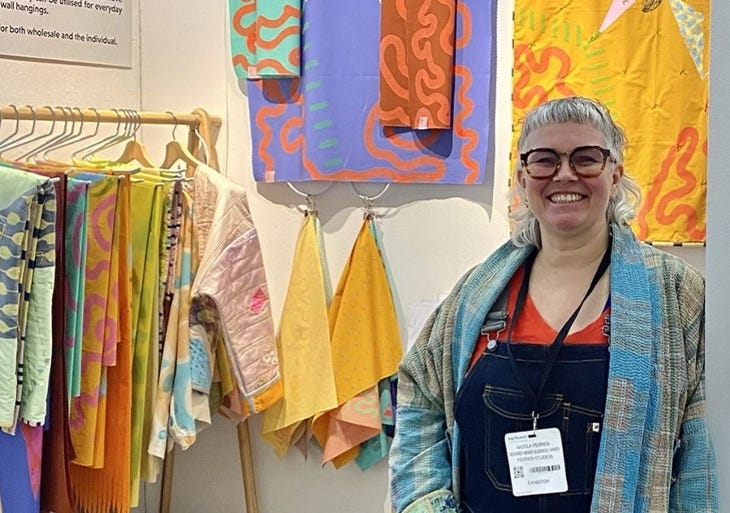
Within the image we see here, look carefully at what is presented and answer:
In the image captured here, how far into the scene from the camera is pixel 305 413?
2521mm

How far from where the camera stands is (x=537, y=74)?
7.49 ft

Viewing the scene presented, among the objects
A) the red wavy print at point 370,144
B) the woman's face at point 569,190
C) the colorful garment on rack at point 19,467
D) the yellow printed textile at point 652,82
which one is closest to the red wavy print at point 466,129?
the red wavy print at point 370,144

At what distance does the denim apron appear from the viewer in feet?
4.75

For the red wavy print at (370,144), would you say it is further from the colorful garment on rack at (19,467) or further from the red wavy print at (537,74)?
the colorful garment on rack at (19,467)

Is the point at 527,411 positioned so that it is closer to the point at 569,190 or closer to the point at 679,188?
the point at 569,190

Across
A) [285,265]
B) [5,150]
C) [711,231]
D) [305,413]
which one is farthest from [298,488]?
[711,231]

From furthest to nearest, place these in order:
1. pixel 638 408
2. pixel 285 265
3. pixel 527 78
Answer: pixel 285 265 → pixel 527 78 → pixel 638 408

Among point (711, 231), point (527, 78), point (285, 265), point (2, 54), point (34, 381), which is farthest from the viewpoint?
point (285, 265)

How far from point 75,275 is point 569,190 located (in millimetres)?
1127

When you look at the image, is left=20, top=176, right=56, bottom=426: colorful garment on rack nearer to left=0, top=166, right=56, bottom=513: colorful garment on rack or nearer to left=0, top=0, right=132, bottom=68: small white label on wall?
left=0, top=166, right=56, bottom=513: colorful garment on rack

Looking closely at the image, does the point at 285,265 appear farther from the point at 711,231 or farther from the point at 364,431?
the point at 711,231

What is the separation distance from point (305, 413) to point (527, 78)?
3.41 ft

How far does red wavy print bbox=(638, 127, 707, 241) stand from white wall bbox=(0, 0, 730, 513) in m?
0.40

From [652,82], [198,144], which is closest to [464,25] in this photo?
[652,82]
